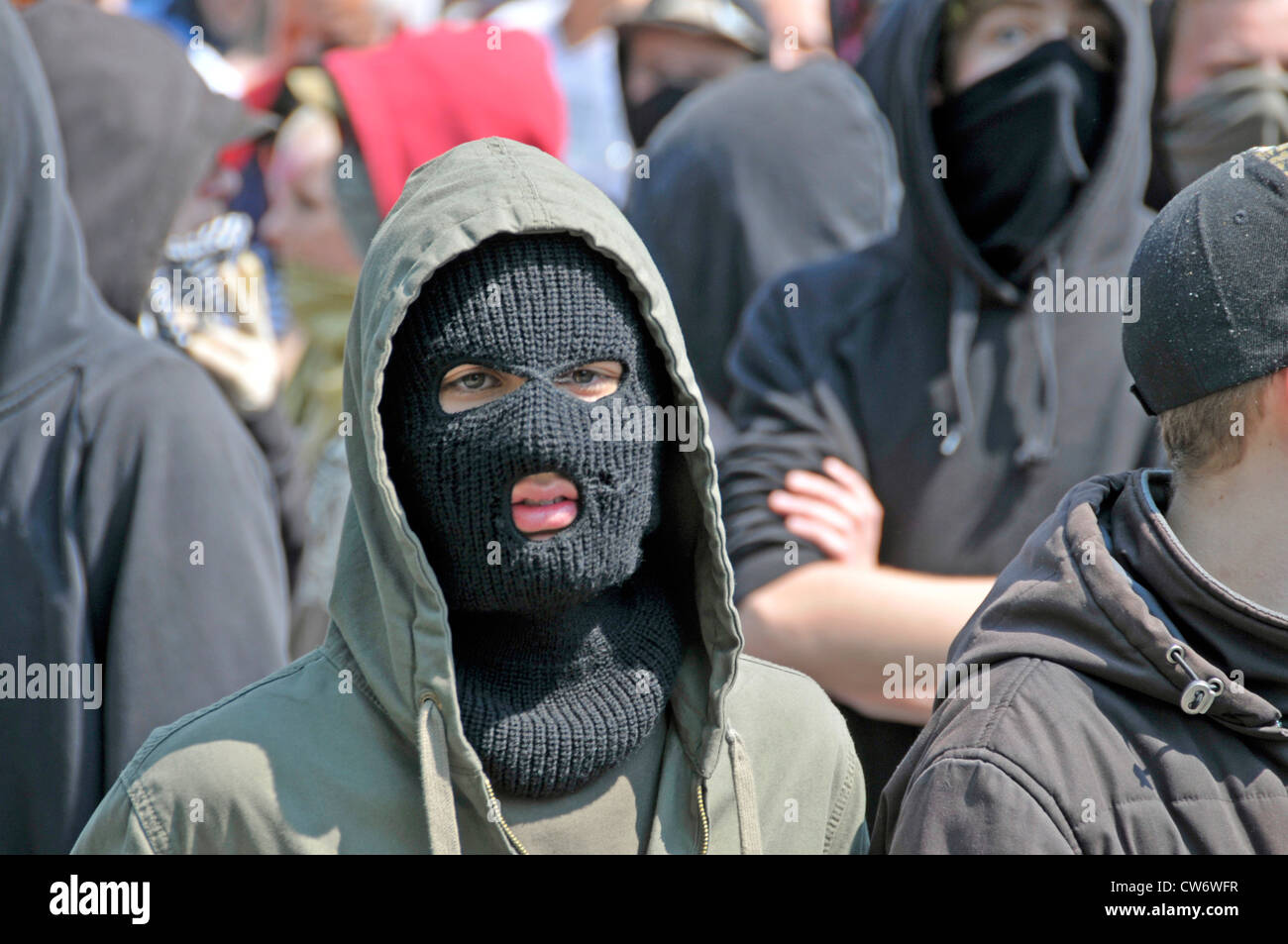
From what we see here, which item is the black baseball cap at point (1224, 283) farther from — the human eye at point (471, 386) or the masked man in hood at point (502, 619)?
the human eye at point (471, 386)

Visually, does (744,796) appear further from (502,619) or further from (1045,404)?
(1045,404)

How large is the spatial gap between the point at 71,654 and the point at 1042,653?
5.82ft

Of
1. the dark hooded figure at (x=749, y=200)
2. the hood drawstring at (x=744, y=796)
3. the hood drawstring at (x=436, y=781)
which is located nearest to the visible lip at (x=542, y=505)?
the hood drawstring at (x=436, y=781)

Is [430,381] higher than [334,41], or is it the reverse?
[334,41]

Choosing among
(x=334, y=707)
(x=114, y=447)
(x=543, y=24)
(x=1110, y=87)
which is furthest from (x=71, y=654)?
(x=543, y=24)

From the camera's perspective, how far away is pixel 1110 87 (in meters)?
3.81

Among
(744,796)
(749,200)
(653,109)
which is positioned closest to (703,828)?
(744,796)

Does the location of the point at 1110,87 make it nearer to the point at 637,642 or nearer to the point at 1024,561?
the point at 1024,561

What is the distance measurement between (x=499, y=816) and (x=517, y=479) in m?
0.48

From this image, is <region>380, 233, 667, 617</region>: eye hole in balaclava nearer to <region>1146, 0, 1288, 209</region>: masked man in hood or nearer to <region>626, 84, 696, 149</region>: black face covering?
<region>1146, 0, 1288, 209</region>: masked man in hood

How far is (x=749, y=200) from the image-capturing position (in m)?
4.45

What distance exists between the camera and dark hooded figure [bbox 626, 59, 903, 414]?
4.44 m
